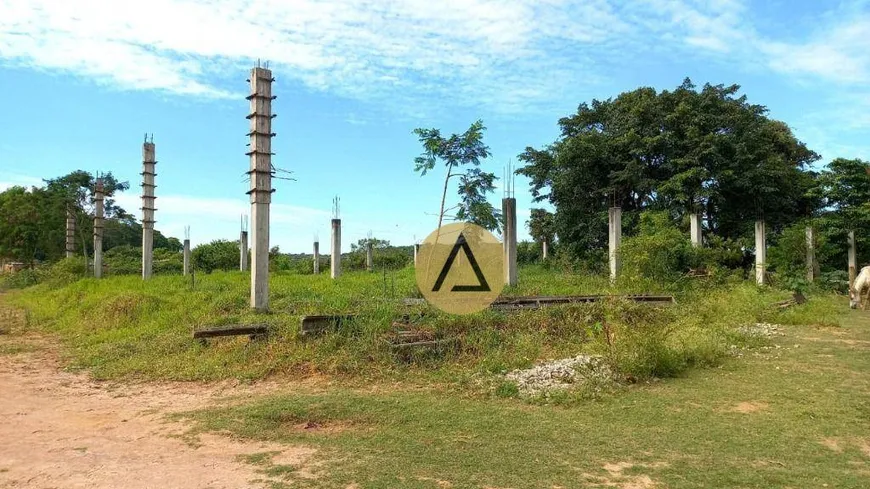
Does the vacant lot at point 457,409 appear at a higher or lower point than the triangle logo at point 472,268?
lower

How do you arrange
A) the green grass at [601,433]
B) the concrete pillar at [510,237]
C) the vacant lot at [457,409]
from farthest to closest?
the concrete pillar at [510,237]
the vacant lot at [457,409]
the green grass at [601,433]

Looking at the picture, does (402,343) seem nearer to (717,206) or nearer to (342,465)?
(342,465)

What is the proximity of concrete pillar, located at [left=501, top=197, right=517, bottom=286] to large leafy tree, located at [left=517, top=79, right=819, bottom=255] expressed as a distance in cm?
877

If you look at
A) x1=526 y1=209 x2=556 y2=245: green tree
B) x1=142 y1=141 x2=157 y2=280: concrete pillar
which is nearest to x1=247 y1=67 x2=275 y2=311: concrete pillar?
x1=142 y1=141 x2=157 y2=280: concrete pillar

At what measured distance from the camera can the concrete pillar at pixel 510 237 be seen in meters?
11.2

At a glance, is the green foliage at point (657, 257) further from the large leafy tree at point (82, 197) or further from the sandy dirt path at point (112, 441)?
the large leafy tree at point (82, 197)

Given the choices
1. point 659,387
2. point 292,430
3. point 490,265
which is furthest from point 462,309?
point 292,430

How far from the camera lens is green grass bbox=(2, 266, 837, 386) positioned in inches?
246

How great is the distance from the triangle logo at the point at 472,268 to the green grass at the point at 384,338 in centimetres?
86

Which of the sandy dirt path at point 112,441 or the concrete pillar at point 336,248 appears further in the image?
the concrete pillar at point 336,248

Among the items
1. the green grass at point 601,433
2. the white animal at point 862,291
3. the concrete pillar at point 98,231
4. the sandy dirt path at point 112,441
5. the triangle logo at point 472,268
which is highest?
the concrete pillar at point 98,231

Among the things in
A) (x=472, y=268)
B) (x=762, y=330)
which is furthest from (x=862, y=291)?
(x=472, y=268)

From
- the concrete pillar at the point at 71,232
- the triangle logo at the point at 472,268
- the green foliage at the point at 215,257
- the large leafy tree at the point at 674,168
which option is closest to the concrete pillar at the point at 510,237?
the triangle logo at the point at 472,268

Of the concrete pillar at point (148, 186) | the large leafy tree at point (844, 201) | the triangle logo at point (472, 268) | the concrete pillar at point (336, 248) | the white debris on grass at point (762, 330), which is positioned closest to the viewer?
the white debris on grass at point (762, 330)
